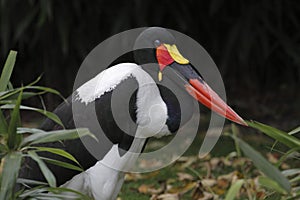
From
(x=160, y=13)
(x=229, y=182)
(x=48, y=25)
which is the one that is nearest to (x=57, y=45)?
(x=48, y=25)

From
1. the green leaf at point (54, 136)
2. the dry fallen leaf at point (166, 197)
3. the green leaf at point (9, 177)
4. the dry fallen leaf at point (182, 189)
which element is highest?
the green leaf at point (54, 136)

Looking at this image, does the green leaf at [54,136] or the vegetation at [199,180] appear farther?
the vegetation at [199,180]

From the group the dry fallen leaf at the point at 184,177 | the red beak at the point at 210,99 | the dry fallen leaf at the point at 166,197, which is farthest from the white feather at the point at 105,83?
the dry fallen leaf at the point at 184,177

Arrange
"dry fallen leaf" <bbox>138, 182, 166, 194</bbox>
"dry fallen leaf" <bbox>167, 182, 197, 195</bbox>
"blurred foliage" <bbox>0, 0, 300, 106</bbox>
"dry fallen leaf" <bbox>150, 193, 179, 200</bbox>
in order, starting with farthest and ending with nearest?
"blurred foliage" <bbox>0, 0, 300, 106</bbox> < "dry fallen leaf" <bbox>138, 182, 166, 194</bbox> < "dry fallen leaf" <bbox>167, 182, 197, 195</bbox> < "dry fallen leaf" <bbox>150, 193, 179, 200</bbox>

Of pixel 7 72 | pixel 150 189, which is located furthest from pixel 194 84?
pixel 150 189

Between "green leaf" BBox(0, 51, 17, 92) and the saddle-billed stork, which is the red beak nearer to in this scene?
the saddle-billed stork

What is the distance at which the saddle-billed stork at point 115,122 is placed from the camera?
3781 millimetres

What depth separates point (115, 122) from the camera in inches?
150

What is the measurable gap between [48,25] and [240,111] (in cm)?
218

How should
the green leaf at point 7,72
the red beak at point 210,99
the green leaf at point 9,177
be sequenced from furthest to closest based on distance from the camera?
the red beak at point 210,99, the green leaf at point 7,72, the green leaf at point 9,177

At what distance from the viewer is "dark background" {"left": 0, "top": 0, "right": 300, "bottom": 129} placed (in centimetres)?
726

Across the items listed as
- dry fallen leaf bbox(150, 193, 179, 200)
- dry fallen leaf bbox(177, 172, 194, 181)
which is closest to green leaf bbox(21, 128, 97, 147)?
dry fallen leaf bbox(150, 193, 179, 200)

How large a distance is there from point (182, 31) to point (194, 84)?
369cm

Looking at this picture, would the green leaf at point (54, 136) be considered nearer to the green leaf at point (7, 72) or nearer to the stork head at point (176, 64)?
the green leaf at point (7, 72)
